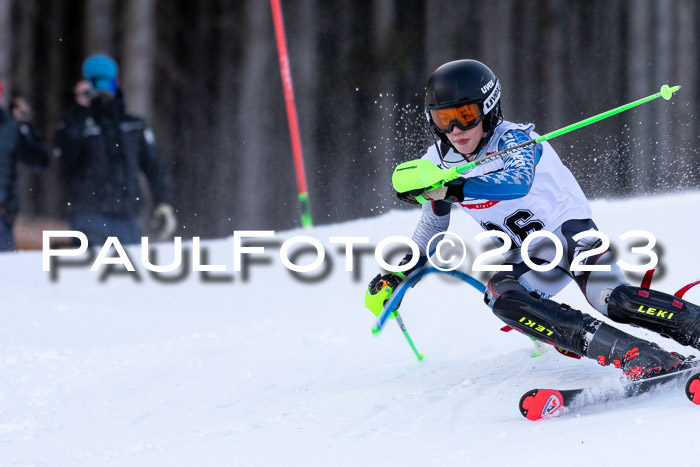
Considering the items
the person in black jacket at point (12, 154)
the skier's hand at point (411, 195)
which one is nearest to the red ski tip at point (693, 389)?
the skier's hand at point (411, 195)

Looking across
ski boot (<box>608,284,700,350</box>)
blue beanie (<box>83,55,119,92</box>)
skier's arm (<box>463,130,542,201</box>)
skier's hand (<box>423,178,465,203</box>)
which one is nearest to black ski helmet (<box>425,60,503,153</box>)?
skier's arm (<box>463,130,542,201</box>)

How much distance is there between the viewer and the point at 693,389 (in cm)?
320

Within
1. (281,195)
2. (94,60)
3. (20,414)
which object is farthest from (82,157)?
(281,195)

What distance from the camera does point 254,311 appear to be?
6.64 meters

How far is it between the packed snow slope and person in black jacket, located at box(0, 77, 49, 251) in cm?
32

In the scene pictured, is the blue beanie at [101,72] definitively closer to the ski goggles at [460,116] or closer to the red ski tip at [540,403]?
the ski goggles at [460,116]

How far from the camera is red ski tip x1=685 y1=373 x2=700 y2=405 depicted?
3.19 m

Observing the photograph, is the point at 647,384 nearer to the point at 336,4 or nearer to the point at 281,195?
the point at 281,195

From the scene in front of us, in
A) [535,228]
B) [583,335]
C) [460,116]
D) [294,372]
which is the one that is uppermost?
[460,116]

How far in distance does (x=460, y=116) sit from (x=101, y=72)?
4330 mm

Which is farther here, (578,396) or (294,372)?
(294,372)

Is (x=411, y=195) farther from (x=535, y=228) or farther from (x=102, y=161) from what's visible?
(x=102, y=161)

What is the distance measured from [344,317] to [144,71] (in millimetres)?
10348

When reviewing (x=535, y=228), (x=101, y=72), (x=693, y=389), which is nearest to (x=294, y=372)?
(x=535, y=228)
